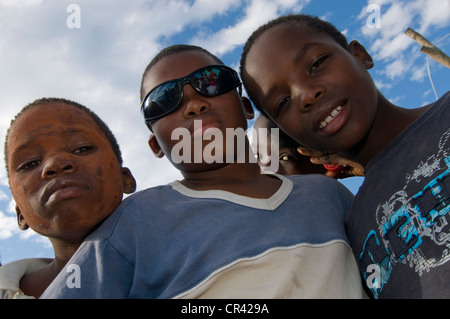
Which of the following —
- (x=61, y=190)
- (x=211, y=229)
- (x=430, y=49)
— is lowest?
(x=211, y=229)

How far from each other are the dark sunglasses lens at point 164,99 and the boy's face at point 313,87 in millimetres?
505

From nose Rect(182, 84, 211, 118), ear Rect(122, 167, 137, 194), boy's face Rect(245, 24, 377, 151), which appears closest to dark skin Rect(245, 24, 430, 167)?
boy's face Rect(245, 24, 377, 151)

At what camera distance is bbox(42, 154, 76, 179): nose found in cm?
175

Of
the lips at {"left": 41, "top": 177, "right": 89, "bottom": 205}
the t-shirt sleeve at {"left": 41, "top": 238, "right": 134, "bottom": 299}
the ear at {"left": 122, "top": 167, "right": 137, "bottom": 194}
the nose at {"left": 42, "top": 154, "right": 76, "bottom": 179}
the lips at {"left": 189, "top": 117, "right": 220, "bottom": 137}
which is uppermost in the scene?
the lips at {"left": 189, "top": 117, "right": 220, "bottom": 137}

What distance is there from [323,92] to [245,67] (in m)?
0.61

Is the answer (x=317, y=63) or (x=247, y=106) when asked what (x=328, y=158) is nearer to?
(x=247, y=106)

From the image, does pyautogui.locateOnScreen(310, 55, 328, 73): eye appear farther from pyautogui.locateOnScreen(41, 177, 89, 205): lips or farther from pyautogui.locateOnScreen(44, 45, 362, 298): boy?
pyautogui.locateOnScreen(41, 177, 89, 205): lips

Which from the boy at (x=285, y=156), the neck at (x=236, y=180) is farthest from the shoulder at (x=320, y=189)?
the boy at (x=285, y=156)

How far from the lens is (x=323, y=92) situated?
2033 millimetres

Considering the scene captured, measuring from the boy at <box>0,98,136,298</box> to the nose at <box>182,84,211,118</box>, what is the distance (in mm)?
447

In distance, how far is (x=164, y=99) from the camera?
2.11 meters

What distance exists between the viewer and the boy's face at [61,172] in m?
1.71

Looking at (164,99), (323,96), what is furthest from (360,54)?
(164,99)

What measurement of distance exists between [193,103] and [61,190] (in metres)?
0.77
